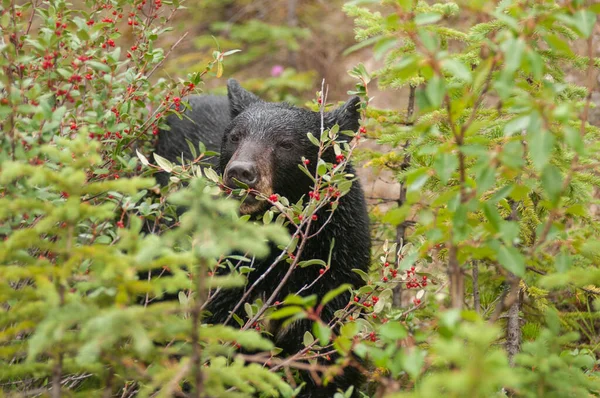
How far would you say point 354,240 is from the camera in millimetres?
4926

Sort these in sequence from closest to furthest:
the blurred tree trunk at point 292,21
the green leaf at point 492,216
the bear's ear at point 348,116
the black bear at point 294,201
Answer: the green leaf at point 492,216, the black bear at point 294,201, the bear's ear at point 348,116, the blurred tree trunk at point 292,21

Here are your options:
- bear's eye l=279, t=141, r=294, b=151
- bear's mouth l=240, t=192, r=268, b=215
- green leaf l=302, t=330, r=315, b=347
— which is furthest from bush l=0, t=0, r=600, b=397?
bear's eye l=279, t=141, r=294, b=151

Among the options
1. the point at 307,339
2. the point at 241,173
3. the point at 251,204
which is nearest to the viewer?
the point at 307,339

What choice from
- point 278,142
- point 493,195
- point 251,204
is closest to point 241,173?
point 251,204

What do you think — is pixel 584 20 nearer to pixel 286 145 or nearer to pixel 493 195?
pixel 493 195

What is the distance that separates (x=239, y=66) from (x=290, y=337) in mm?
9528

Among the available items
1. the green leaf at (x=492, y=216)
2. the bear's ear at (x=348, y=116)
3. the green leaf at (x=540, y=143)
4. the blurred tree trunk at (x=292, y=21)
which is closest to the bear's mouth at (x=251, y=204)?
the bear's ear at (x=348, y=116)

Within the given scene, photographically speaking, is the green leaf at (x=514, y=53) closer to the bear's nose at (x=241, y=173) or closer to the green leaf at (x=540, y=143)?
the green leaf at (x=540, y=143)

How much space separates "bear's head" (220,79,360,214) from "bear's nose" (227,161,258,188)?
0.07m

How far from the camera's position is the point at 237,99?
548 centimetres

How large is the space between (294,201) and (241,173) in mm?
757

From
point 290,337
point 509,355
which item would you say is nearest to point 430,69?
point 509,355

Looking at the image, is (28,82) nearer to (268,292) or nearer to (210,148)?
(268,292)

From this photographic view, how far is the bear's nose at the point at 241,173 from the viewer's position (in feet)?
14.3
